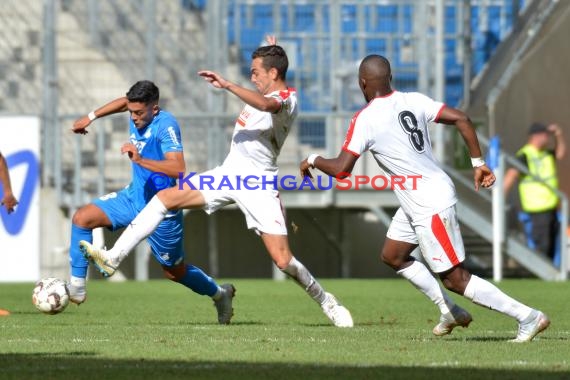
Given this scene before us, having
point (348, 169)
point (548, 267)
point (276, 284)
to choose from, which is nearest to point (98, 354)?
point (348, 169)

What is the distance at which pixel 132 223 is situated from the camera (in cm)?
995

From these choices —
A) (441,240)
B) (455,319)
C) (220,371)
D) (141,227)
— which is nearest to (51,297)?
(141,227)

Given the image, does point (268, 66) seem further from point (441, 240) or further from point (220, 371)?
point (220, 371)

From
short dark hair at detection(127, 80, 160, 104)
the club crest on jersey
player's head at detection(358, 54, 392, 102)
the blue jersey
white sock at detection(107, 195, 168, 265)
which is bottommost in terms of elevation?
white sock at detection(107, 195, 168, 265)

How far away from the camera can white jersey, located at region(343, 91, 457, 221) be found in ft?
28.6

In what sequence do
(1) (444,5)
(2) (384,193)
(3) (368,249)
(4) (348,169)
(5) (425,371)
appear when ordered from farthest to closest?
(3) (368,249) < (1) (444,5) < (2) (384,193) < (4) (348,169) < (5) (425,371)

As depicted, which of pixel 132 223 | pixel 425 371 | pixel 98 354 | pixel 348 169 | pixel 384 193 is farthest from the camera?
pixel 384 193

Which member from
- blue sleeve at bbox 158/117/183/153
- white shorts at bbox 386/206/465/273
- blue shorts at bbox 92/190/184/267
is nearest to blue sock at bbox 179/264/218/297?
blue shorts at bbox 92/190/184/267

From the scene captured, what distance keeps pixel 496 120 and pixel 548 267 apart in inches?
127

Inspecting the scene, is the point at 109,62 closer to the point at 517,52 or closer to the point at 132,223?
the point at 517,52

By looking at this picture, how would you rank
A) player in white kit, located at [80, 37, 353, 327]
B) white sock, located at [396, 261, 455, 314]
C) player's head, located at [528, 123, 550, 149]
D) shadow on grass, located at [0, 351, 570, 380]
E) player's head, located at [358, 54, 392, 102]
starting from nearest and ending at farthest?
shadow on grass, located at [0, 351, 570, 380] → player's head, located at [358, 54, 392, 102] → white sock, located at [396, 261, 455, 314] → player in white kit, located at [80, 37, 353, 327] → player's head, located at [528, 123, 550, 149]

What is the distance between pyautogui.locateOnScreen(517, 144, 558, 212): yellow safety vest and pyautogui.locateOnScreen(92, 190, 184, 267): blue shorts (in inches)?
357

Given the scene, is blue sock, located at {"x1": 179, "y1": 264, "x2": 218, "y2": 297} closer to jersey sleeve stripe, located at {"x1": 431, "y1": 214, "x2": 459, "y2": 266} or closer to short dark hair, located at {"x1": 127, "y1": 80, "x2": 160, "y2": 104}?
short dark hair, located at {"x1": 127, "y1": 80, "x2": 160, "y2": 104}

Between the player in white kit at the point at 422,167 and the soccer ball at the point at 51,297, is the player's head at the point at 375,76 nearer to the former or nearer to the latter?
the player in white kit at the point at 422,167
